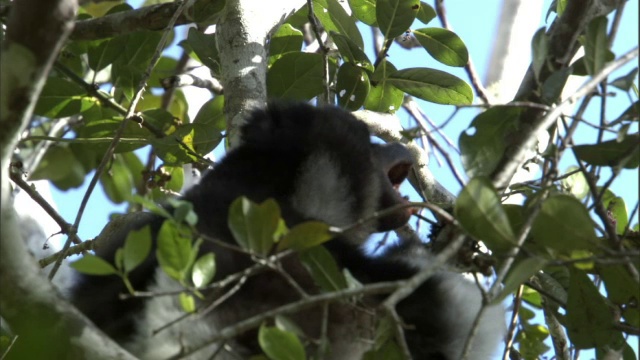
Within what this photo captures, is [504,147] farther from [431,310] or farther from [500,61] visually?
[500,61]

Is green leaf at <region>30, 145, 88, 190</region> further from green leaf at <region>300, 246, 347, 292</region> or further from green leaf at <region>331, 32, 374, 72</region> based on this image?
green leaf at <region>300, 246, 347, 292</region>

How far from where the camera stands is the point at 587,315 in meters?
2.72

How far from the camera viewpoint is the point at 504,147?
2641 mm

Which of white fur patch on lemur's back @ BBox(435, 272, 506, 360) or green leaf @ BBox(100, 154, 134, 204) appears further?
green leaf @ BBox(100, 154, 134, 204)

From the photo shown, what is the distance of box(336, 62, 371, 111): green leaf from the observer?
415 centimetres

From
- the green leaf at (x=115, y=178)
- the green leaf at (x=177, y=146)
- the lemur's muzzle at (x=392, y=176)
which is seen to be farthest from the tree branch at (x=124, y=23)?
the lemur's muzzle at (x=392, y=176)

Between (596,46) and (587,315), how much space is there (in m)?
0.81

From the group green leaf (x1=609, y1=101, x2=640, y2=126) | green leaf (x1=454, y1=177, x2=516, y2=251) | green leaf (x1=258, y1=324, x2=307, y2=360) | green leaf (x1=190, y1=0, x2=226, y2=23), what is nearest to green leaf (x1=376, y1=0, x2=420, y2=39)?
green leaf (x1=190, y1=0, x2=226, y2=23)

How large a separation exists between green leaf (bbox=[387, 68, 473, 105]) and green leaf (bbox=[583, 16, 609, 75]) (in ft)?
5.17

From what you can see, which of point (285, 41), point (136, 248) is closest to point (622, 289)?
point (136, 248)

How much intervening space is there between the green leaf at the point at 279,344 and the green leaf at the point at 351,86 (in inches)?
83.7

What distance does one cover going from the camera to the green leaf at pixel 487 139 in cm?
256

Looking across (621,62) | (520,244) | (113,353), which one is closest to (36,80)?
(113,353)

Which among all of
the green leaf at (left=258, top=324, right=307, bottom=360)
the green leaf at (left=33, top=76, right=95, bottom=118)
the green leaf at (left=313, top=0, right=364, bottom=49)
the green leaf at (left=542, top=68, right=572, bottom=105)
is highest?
the green leaf at (left=313, top=0, right=364, bottom=49)
